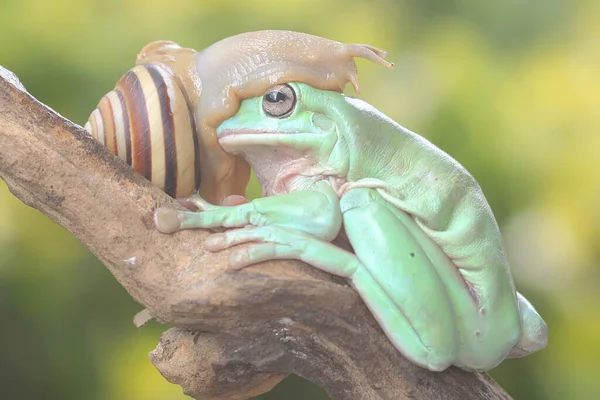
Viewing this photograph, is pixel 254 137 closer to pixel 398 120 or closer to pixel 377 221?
pixel 377 221

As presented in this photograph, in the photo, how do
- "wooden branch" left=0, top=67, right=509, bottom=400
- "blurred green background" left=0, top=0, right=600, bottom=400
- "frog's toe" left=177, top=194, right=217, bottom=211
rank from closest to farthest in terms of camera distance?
"wooden branch" left=0, top=67, right=509, bottom=400 → "frog's toe" left=177, top=194, right=217, bottom=211 → "blurred green background" left=0, top=0, right=600, bottom=400

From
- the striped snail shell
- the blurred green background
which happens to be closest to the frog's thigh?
the striped snail shell

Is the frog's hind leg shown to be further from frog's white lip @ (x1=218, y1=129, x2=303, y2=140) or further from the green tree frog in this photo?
frog's white lip @ (x1=218, y1=129, x2=303, y2=140)

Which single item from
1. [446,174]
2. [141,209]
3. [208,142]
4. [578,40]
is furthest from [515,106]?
[141,209]

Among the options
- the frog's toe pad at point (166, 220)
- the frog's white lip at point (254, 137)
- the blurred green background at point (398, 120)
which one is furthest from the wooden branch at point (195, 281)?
the blurred green background at point (398, 120)

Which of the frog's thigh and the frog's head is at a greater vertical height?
the frog's head

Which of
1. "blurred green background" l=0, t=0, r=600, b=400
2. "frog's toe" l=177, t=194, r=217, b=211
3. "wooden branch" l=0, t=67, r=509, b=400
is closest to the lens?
"wooden branch" l=0, t=67, r=509, b=400

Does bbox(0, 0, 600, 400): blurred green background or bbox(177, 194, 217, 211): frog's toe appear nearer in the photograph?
bbox(177, 194, 217, 211): frog's toe

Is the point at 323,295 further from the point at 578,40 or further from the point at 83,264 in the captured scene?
the point at 578,40

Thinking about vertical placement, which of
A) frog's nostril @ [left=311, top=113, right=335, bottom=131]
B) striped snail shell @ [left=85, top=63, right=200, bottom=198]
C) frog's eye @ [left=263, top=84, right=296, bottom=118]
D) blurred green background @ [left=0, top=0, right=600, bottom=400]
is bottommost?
blurred green background @ [left=0, top=0, right=600, bottom=400]
